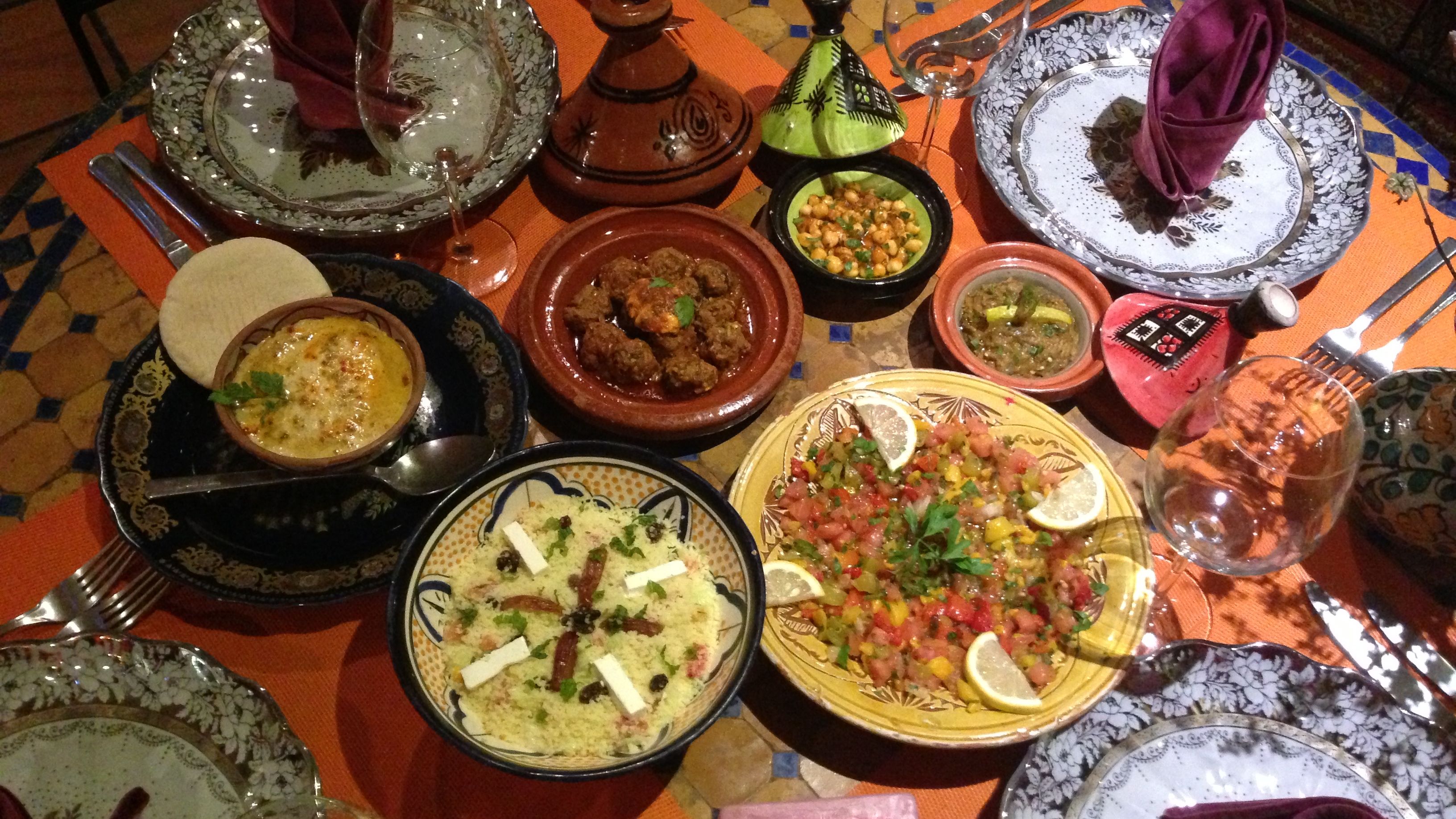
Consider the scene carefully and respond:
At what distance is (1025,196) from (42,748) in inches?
98.1

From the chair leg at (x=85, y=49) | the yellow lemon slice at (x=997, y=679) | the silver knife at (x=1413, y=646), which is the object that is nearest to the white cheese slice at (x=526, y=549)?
the yellow lemon slice at (x=997, y=679)

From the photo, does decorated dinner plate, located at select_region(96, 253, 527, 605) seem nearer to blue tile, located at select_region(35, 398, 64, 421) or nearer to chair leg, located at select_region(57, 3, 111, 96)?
blue tile, located at select_region(35, 398, 64, 421)

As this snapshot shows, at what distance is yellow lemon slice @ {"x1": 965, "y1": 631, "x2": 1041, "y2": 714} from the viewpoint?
1.53 meters

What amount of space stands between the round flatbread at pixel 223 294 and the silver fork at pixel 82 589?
0.39 metres

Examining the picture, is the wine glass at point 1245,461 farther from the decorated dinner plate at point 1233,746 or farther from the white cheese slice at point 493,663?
the white cheese slice at point 493,663

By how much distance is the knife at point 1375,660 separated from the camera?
1.59 meters

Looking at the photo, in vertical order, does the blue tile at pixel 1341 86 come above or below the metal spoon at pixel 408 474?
above

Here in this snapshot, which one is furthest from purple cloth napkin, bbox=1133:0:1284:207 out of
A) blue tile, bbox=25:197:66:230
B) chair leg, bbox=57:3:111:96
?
chair leg, bbox=57:3:111:96

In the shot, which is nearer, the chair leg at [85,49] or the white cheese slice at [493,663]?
the white cheese slice at [493,663]

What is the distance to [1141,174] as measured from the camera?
2.36 metres

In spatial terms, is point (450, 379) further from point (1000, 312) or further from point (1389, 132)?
point (1389, 132)

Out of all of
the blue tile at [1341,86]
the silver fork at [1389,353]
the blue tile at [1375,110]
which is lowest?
the silver fork at [1389,353]

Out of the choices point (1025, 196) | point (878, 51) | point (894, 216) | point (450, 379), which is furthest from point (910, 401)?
point (878, 51)

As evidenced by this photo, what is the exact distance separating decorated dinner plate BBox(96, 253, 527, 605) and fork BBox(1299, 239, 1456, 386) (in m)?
1.97
